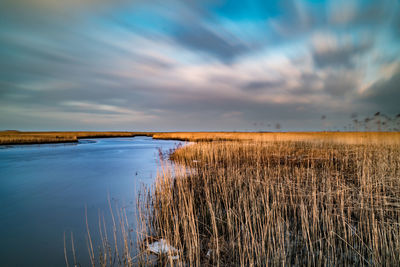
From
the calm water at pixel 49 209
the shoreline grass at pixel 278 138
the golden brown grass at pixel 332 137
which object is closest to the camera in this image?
the calm water at pixel 49 209

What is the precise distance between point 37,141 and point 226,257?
129 feet

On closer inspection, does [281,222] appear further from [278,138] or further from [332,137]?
[332,137]

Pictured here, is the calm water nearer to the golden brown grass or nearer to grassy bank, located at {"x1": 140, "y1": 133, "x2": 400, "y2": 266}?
grassy bank, located at {"x1": 140, "y1": 133, "x2": 400, "y2": 266}

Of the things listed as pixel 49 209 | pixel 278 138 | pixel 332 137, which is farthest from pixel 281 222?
pixel 332 137

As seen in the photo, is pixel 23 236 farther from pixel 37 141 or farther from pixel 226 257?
pixel 37 141

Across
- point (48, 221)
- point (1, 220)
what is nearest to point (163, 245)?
point (48, 221)

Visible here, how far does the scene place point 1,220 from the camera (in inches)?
197

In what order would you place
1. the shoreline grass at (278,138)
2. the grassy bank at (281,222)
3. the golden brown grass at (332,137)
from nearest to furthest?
the grassy bank at (281,222) < the golden brown grass at (332,137) < the shoreline grass at (278,138)

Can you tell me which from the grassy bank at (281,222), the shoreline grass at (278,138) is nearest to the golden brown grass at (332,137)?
the shoreline grass at (278,138)

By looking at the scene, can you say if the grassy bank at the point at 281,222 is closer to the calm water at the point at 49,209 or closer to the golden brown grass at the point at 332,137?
the calm water at the point at 49,209

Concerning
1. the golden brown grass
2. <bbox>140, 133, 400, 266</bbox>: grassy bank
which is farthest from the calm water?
the golden brown grass

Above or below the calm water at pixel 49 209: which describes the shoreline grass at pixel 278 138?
above

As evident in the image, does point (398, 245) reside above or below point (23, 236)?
above

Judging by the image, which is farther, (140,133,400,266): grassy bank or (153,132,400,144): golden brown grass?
(153,132,400,144): golden brown grass
